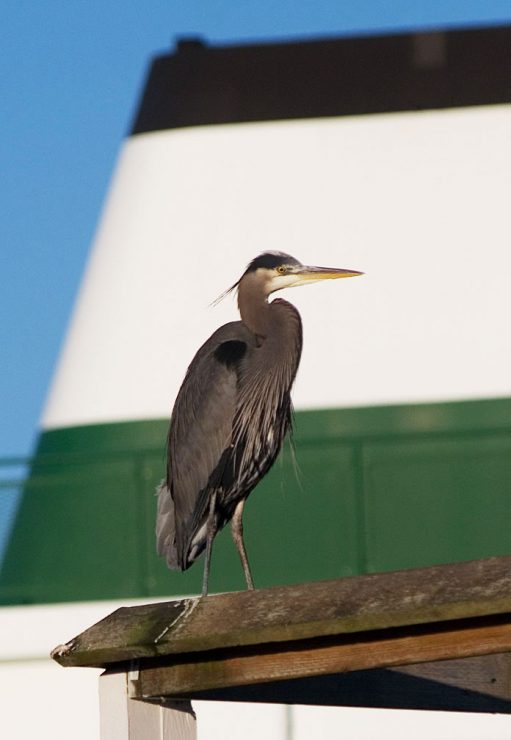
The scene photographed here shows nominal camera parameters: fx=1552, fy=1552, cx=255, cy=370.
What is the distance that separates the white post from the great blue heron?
2024 mm

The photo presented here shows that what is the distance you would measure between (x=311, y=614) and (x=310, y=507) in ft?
18.3

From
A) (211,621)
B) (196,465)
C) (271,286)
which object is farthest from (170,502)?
(211,621)

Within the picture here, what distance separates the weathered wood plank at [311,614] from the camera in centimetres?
318

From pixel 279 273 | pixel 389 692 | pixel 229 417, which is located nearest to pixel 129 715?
pixel 389 692

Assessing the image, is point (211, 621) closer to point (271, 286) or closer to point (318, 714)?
point (271, 286)

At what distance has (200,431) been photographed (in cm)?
574

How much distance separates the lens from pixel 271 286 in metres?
5.98

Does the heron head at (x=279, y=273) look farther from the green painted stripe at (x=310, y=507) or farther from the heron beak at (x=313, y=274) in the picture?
the green painted stripe at (x=310, y=507)

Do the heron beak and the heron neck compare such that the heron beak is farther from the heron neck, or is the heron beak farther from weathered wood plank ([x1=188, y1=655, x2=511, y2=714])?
weathered wood plank ([x1=188, y1=655, x2=511, y2=714])

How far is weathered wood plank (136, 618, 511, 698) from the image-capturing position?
3.27 m

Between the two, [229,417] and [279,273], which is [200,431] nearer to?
[229,417]

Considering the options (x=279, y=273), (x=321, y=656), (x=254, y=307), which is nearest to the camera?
(x=321, y=656)

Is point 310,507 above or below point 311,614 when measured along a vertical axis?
above

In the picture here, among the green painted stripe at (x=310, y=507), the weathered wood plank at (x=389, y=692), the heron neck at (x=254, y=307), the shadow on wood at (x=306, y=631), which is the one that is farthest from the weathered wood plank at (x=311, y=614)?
the green painted stripe at (x=310, y=507)
